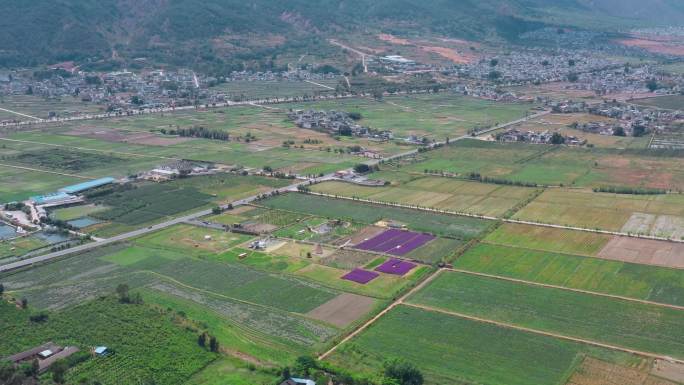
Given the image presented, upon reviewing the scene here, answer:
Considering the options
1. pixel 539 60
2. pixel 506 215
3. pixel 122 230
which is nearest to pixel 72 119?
pixel 122 230

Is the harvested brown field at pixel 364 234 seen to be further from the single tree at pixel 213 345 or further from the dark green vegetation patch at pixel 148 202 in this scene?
the single tree at pixel 213 345

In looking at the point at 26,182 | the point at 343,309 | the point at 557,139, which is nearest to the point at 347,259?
the point at 343,309

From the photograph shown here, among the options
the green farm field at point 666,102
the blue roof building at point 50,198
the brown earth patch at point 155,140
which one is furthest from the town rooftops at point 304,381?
the green farm field at point 666,102

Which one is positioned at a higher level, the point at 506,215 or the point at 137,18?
the point at 137,18

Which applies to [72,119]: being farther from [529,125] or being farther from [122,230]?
[529,125]

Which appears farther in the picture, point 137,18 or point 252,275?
point 137,18

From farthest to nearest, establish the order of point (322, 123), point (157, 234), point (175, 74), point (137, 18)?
point (137, 18) < point (175, 74) < point (322, 123) < point (157, 234)
